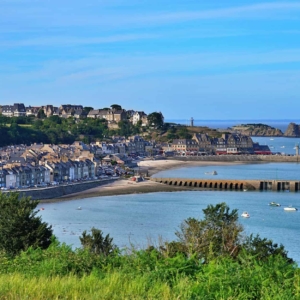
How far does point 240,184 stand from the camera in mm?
33094

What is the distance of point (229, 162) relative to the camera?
5381 centimetres

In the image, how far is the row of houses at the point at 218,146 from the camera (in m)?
60.6

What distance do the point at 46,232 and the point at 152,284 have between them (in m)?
5.35

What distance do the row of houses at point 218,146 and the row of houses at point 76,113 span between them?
11220 mm

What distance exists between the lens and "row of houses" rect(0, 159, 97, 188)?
28.9 metres

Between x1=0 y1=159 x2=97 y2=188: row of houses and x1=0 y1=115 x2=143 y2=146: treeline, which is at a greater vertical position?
x1=0 y1=115 x2=143 y2=146: treeline

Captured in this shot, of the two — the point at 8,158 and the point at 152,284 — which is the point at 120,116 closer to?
the point at 8,158

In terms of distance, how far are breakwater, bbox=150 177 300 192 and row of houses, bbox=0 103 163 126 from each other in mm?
37338

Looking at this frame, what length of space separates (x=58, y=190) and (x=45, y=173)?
327 centimetres

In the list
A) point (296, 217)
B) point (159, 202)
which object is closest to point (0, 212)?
point (296, 217)

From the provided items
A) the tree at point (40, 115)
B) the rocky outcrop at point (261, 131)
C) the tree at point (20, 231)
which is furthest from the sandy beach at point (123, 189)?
the rocky outcrop at point (261, 131)

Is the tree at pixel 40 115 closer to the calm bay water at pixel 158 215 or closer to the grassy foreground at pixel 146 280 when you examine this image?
the calm bay water at pixel 158 215

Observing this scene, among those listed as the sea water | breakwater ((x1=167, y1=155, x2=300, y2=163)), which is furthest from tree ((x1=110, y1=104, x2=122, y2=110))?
the sea water

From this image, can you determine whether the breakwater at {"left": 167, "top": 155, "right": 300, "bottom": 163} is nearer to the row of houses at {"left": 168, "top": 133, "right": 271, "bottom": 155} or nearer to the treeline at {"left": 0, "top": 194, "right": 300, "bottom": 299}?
the row of houses at {"left": 168, "top": 133, "right": 271, "bottom": 155}
